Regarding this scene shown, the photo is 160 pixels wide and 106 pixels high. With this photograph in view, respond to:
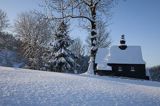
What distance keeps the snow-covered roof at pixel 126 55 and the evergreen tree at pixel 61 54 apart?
820 cm

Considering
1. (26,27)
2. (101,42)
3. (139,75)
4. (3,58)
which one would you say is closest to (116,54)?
(139,75)

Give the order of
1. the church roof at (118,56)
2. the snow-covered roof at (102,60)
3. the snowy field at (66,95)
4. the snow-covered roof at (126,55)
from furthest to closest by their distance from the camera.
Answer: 1. the snow-covered roof at (126,55)
2. the church roof at (118,56)
3. the snow-covered roof at (102,60)
4. the snowy field at (66,95)

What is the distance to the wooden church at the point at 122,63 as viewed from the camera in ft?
152

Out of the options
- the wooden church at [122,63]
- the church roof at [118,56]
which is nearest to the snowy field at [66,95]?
the wooden church at [122,63]

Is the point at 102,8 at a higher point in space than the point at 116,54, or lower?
higher

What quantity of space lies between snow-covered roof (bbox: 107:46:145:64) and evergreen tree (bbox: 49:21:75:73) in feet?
26.9

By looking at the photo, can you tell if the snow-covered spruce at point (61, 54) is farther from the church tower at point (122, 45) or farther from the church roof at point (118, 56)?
the church tower at point (122, 45)

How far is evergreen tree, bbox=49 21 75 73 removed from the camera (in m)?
43.2

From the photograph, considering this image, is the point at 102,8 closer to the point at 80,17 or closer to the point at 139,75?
the point at 80,17

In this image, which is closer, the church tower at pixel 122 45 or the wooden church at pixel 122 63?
the wooden church at pixel 122 63

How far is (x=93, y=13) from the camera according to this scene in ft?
96.3

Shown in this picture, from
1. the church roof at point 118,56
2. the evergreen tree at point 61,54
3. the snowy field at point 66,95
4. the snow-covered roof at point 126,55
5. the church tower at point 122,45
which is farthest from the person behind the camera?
the church tower at point 122,45

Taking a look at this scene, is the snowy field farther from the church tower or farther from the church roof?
the church tower

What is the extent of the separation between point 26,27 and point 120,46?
63.2ft
